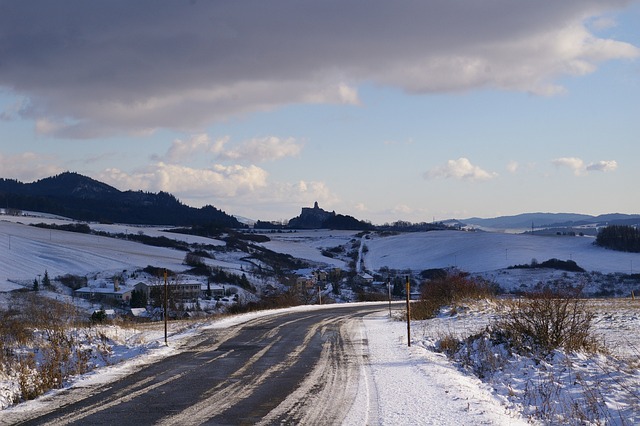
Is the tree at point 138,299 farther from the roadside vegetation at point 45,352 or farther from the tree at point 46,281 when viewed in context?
the roadside vegetation at point 45,352

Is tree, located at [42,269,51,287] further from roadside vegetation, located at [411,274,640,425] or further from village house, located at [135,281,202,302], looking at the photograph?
roadside vegetation, located at [411,274,640,425]

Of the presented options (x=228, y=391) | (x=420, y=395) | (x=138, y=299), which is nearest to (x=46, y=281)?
(x=138, y=299)

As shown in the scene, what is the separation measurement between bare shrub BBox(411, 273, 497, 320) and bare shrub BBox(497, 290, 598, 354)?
15.4 m

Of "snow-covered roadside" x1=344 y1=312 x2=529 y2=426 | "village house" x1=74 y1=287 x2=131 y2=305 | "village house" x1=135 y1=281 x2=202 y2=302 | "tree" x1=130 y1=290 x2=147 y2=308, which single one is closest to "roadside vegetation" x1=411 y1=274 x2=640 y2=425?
"snow-covered roadside" x1=344 y1=312 x2=529 y2=426

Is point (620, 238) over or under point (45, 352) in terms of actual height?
under

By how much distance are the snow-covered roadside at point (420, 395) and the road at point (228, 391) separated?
395mm

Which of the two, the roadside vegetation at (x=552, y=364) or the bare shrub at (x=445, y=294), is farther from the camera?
the bare shrub at (x=445, y=294)

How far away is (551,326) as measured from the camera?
1825cm

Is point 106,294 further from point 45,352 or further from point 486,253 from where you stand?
point 486,253

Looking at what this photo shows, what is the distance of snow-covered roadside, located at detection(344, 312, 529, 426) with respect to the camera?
10141 millimetres

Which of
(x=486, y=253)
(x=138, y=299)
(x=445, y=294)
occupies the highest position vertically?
(x=445, y=294)

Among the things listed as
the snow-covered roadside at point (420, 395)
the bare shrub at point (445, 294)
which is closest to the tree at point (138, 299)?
the bare shrub at point (445, 294)

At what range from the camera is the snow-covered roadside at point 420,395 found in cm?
1014

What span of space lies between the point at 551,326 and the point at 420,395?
7766 mm
